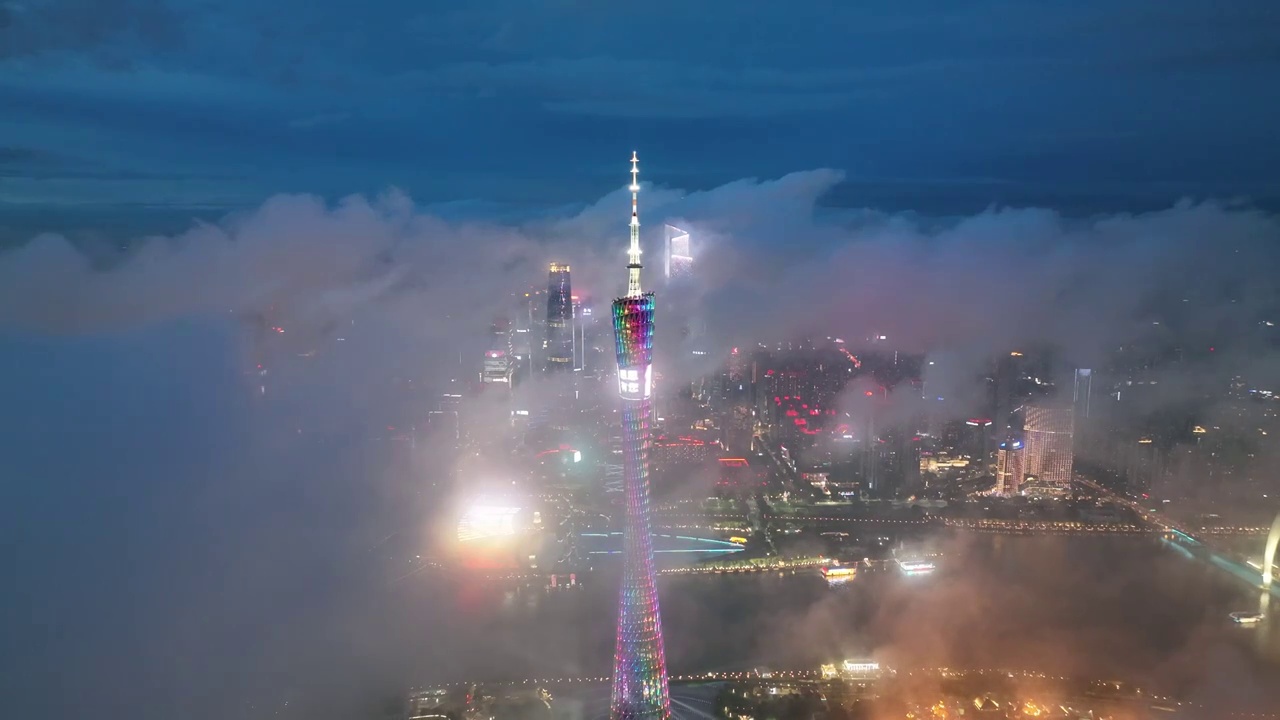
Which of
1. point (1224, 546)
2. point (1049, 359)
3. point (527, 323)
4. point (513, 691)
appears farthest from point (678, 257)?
point (1224, 546)

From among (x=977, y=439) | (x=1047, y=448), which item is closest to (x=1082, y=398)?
(x=1047, y=448)

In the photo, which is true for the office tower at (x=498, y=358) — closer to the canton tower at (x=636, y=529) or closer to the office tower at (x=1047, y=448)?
the canton tower at (x=636, y=529)

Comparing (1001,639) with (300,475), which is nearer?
(300,475)

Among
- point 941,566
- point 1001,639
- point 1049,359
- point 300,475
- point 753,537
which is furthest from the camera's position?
point 1049,359

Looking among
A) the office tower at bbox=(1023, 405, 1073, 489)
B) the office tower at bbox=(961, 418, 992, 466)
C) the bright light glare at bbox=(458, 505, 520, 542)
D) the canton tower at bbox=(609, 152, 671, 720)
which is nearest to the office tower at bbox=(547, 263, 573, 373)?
the bright light glare at bbox=(458, 505, 520, 542)

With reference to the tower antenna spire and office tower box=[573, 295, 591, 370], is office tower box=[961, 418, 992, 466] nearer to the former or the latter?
office tower box=[573, 295, 591, 370]

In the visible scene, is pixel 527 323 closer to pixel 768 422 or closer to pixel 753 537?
pixel 753 537
